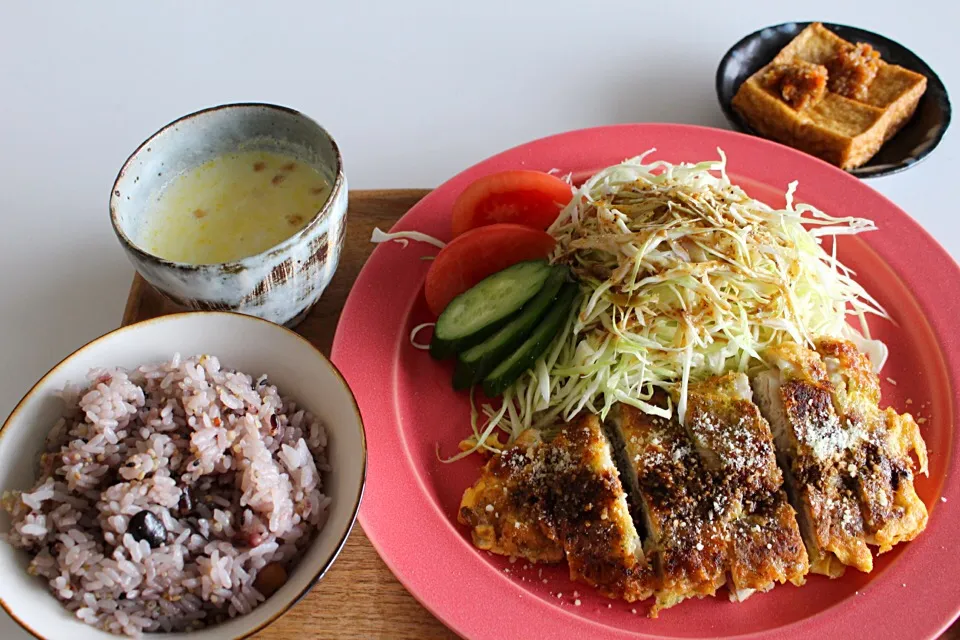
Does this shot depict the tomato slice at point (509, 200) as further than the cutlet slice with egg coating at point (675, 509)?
Yes

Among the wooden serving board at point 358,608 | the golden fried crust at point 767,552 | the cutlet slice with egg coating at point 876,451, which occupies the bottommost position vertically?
the wooden serving board at point 358,608

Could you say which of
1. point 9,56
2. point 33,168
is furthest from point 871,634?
point 9,56

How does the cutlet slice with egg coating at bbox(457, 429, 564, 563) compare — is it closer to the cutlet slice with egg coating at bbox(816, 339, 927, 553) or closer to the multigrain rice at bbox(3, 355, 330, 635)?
the multigrain rice at bbox(3, 355, 330, 635)

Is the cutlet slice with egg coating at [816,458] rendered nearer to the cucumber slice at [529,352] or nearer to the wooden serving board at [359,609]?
the wooden serving board at [359,609]

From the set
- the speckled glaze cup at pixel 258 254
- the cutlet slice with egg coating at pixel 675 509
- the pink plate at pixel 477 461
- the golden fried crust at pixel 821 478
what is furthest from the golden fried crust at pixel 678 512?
the speckled glaze cup at pixel 258 254

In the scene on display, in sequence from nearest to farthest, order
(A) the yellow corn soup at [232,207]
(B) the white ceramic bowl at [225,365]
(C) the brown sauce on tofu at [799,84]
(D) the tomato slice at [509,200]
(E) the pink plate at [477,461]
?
(B) the white ceramic bowl at [225,365]
(E) the pink plate at [477,461]
(A) the yellow corn soup at [232,207]
(D) the tomato slice at [509,200]
(C) the brown sauce on tofu at [799,84]

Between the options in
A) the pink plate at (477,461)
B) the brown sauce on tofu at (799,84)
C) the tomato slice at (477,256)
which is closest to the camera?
the pink plate at (477,461)

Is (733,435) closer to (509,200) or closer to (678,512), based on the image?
(678,512)
